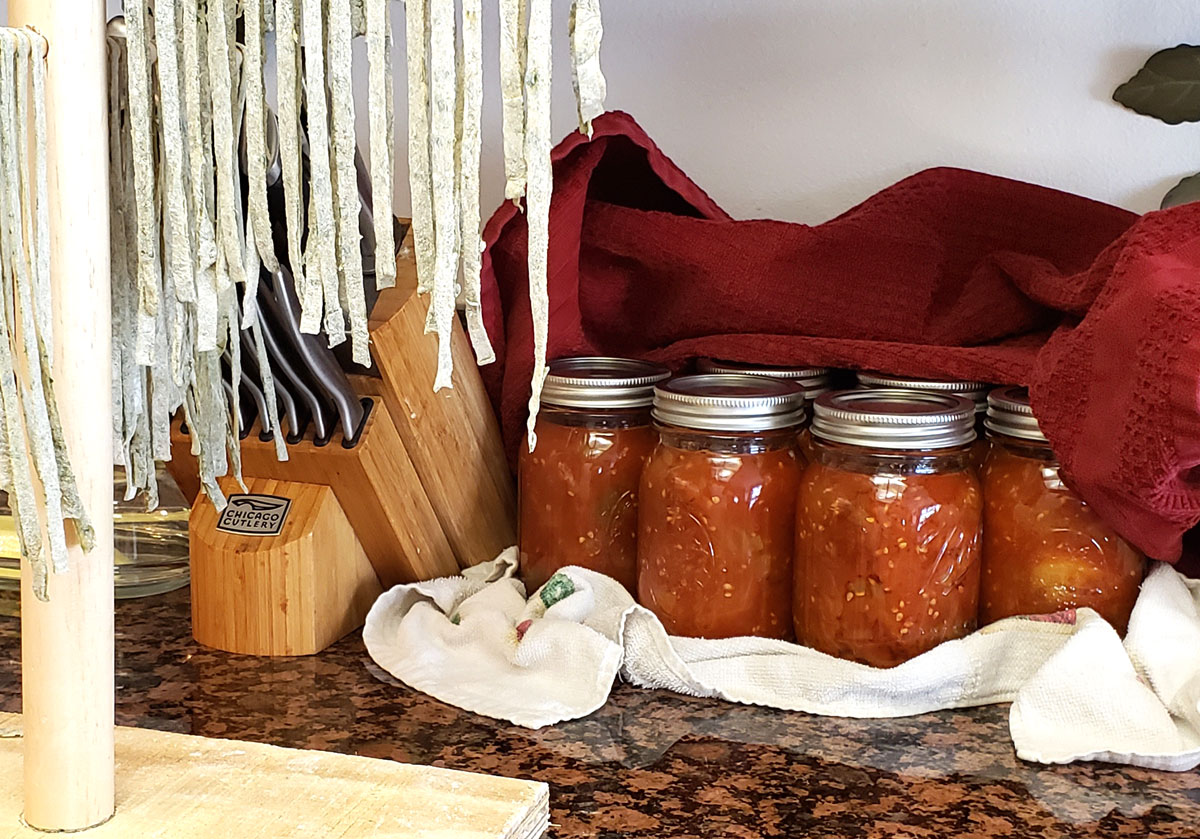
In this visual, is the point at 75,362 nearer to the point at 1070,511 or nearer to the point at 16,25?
the point at 16,25

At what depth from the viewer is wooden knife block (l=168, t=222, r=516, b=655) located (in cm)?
70

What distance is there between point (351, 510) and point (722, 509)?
0.70 feet

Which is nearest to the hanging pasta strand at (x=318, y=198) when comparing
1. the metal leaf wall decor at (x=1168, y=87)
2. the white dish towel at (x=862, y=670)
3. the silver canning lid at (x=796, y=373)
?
the white dish towel at (x=862, y=670)

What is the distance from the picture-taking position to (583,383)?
73 cm

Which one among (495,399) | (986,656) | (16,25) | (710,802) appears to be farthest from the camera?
(495,399)

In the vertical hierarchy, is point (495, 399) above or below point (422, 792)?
above

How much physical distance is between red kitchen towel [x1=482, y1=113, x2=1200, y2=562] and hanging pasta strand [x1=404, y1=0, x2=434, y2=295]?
38 centimetres

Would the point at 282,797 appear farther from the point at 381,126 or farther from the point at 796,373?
the point at 796,373

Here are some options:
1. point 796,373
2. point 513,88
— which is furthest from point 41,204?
point 796,373

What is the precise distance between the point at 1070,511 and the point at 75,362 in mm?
504

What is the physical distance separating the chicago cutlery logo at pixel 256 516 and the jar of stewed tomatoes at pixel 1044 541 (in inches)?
15.4

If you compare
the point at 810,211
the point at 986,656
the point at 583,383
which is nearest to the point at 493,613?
the point at 583,383

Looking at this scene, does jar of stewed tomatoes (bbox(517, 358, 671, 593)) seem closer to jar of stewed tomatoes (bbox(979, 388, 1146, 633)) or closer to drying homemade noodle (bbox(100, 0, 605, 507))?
jar of stewed tomatoes (bbox(979, 388, 1146, 633))

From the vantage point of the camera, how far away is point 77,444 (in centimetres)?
37
